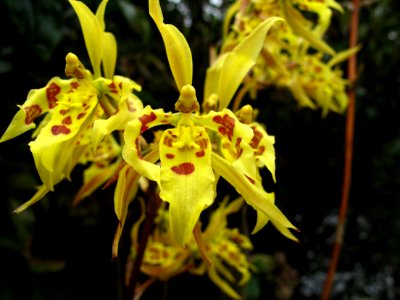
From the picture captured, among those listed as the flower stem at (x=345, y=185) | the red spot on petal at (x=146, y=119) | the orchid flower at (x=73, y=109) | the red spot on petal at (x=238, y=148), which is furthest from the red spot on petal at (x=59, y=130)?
the flower stem at (x=345, y=185)

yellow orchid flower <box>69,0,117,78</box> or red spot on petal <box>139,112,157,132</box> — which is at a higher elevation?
yellow orchid flower <box>69,0,117,78</box>

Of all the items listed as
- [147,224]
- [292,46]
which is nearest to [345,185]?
[292,46]

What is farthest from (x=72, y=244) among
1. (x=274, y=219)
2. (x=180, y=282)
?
(x=274, y=219)

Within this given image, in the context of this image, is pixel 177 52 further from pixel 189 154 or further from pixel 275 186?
pixel 275 186

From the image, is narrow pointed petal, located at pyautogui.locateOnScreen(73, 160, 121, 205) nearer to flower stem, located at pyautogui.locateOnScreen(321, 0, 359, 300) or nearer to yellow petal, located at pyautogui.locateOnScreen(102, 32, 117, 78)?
yellow petal, located at pyautogui.locateOnScreen(102, 32, 117, 78)

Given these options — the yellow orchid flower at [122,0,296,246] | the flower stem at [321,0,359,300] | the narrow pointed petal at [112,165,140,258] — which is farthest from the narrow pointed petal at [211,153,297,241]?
the flower stem at [321,0,359,300]

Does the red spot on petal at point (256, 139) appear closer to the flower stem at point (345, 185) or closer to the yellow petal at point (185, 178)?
the yellow petal at point (185, 178)
